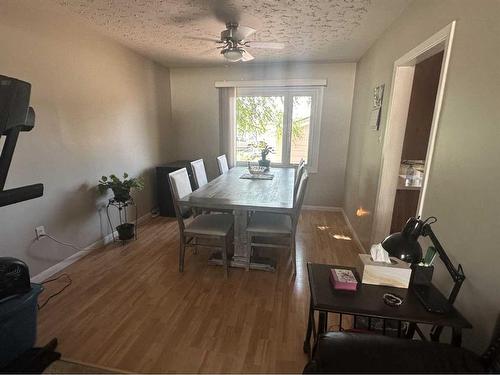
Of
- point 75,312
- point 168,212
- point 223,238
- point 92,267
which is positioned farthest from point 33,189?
point 168,212

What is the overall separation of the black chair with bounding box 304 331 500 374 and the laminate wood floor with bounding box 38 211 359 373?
58 cm

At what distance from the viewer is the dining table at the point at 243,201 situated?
207 cm

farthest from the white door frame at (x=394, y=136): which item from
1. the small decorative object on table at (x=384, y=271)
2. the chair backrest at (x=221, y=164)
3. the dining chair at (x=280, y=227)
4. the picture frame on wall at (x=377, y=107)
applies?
the chair backrest at (x=221, y=164)

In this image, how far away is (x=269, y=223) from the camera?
2389mm

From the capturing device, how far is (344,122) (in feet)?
12.5

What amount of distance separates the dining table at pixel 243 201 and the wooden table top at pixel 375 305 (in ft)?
2.98

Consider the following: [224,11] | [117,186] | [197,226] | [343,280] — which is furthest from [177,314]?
[224,11]

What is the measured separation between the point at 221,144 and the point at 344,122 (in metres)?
1.98

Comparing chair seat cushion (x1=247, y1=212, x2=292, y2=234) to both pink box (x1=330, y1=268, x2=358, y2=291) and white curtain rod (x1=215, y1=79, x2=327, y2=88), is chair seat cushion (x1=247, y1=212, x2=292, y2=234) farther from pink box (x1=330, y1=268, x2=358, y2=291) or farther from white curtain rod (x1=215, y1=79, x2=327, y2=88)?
white curtain rod (x1=215, y1=79, x2=327, y2=88)

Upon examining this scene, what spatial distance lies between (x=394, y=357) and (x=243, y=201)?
1443mm

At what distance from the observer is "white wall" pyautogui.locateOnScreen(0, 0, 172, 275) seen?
6.27ft

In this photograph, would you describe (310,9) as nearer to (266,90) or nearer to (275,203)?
(275,203)

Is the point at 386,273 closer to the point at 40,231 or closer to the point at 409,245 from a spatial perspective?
the point at 409,245

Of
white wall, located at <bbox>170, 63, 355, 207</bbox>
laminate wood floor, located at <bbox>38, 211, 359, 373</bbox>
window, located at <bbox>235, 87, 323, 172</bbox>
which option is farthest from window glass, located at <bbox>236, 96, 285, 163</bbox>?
laminate wood floor, located at <bbox>38, 211, 359, 373</bbox>
